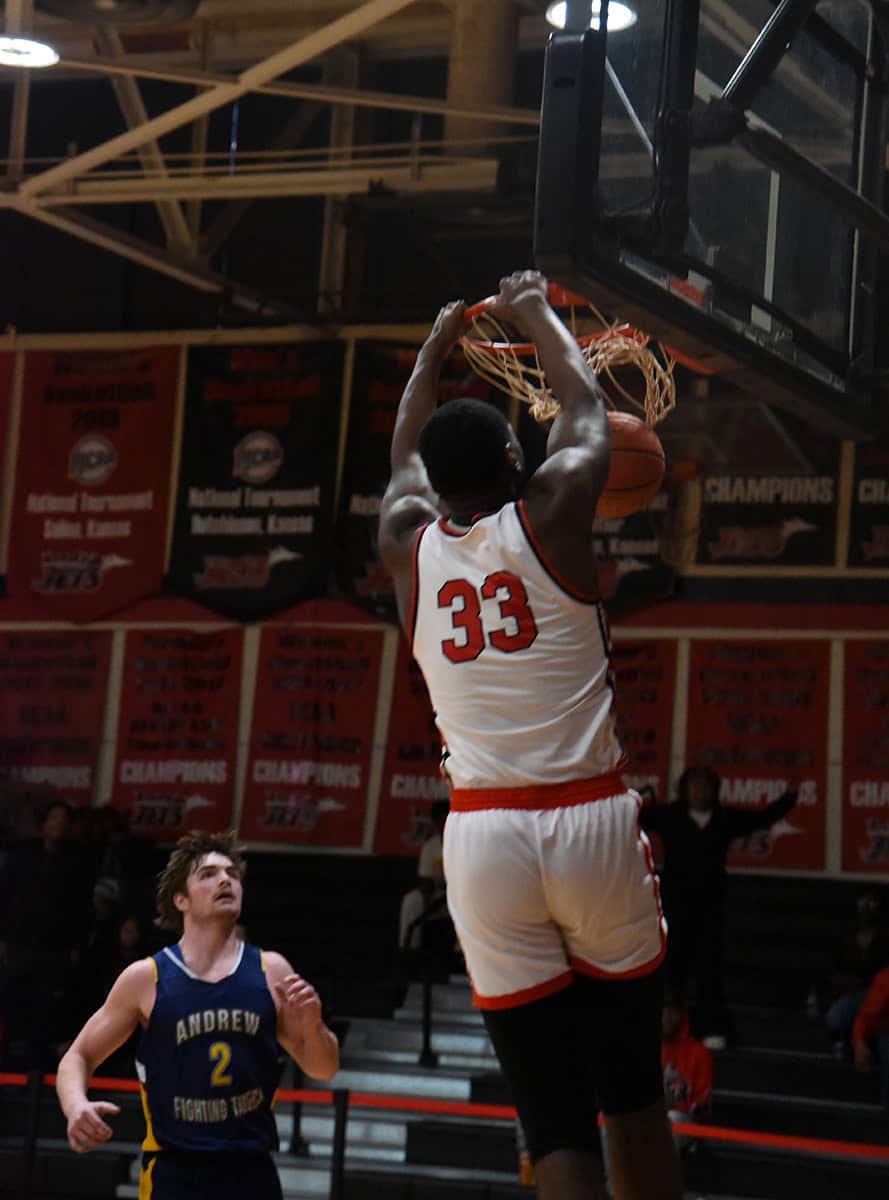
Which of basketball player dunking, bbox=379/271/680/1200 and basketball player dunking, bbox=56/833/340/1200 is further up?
basketball player dunking, bbox=379/271/680/1200

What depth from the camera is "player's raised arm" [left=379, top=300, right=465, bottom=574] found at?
428 cm

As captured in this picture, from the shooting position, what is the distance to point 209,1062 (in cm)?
576

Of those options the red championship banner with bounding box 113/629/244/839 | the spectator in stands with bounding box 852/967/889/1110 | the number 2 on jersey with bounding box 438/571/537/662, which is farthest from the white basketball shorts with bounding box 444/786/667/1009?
the red championship banner with bounding box 113/629/244/839

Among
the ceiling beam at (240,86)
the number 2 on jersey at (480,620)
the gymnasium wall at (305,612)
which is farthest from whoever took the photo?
the gymnasium wall at (305,612)

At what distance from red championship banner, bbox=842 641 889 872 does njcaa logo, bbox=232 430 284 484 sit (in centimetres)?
484

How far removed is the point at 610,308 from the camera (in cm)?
487

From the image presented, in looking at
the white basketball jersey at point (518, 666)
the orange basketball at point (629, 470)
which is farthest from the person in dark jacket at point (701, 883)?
the white basketball jersey at point (518, 666)

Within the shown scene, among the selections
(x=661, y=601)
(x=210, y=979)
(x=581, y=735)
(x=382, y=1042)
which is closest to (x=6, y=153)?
(x=661, y=601)

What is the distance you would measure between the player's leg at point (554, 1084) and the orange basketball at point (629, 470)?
148 cm

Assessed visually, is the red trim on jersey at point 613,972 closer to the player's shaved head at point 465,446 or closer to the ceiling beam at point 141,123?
the player's shaved head at point 465,446

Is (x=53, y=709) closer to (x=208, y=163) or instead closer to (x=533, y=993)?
(x=208, y=163)

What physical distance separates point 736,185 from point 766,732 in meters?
8.61

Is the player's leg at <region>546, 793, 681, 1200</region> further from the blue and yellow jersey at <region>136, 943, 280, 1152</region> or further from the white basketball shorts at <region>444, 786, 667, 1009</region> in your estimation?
the blue and yellow jersey at <region>136, 943, 280, 1152</region>

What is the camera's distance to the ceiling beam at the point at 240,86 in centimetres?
984
